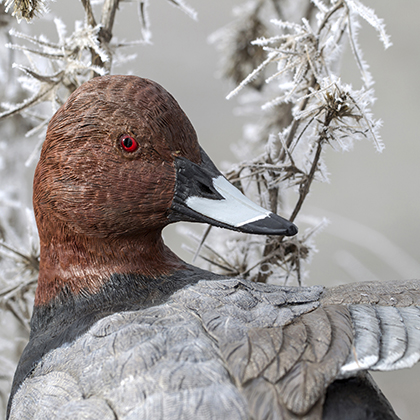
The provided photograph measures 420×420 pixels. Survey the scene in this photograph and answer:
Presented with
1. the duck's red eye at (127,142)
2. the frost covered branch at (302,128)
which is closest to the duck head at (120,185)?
the duck's red eye at (127,142)

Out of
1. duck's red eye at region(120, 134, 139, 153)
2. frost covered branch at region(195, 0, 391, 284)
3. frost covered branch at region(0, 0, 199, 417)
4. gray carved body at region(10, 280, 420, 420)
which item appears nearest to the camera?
gray carved body at region(10, 280, 420, 420)

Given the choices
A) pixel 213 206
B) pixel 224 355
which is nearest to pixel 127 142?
pixel 213 206

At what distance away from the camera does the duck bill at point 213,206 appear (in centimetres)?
81

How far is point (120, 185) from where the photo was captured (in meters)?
0.81

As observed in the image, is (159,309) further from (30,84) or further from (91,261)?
(30,84)

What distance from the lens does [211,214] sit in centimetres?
83

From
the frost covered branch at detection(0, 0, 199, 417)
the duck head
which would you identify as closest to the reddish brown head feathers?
the duck head

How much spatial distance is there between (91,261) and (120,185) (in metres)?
0.16

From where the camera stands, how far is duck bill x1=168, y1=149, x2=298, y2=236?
0.81 m

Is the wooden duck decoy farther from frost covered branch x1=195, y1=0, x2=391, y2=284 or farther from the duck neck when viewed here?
frost covered branch x1=195, y1=0, x2=391, y2=284

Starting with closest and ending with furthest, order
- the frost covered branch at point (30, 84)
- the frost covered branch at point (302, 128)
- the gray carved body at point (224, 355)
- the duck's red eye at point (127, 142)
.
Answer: the gray carved body at point (224, 355) < the duck's red eye at point (127, 142) < the frost covered branch at point (302, 128) < the frost covered branch at point (30, 84)

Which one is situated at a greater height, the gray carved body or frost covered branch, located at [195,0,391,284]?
frost covered branch, located at [195,0,391,284]

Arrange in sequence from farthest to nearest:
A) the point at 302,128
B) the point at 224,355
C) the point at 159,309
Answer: the point at 302,128, the point at 159,309, the point at 224,355

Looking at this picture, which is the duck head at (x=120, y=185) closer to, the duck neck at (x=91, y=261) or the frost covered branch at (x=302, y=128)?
the duck neck at (x=91, y=261)
